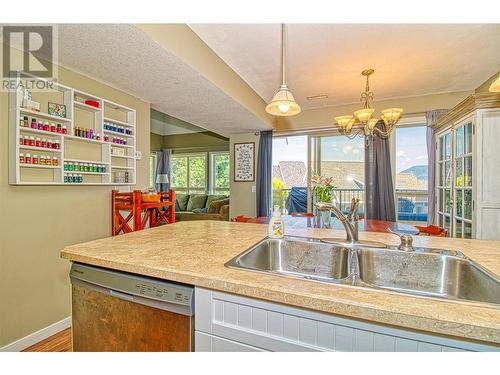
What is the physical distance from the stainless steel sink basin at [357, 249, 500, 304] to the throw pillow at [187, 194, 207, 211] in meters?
5.21

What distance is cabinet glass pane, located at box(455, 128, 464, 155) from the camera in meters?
2.67

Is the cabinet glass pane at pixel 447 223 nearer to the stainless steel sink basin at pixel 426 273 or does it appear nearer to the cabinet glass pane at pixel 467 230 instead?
the cabinet glass pane at pixel 467 230

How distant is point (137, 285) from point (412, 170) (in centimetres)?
410

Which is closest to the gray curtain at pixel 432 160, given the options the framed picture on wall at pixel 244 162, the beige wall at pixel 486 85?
the beige wall at pixel 486 85

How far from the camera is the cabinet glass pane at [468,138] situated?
2465 mm

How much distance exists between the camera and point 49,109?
6.43 feet

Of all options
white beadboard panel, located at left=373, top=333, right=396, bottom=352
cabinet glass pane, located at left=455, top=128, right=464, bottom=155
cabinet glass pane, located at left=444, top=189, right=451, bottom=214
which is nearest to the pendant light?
white beadboard panel, located at left=373, top=333, right=396, bottom=352

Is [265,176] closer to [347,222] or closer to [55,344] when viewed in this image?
[347,222]

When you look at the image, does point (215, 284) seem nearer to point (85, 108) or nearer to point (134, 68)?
point (134, 68)

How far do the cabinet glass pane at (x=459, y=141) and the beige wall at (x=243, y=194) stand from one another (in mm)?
2807

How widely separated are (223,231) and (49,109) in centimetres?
166

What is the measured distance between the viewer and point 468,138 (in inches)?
99.0

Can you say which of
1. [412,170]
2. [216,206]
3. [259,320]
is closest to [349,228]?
[259,320]

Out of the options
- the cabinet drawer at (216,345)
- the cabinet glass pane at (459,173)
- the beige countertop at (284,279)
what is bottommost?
the cabinet drawer at (216,345)
